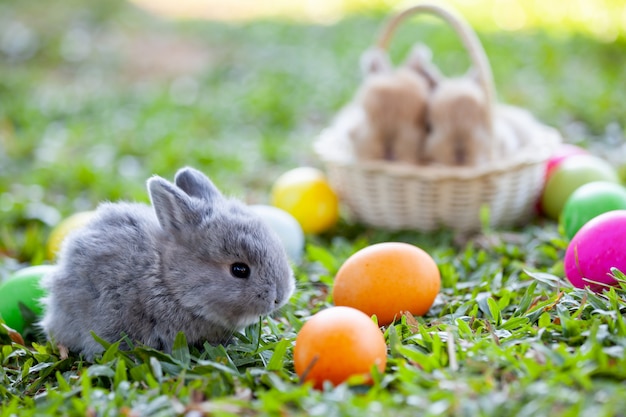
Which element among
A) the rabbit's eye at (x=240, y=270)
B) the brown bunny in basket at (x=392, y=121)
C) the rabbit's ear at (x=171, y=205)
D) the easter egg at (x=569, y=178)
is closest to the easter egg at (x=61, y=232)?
the rabbit's ear at (x=171, y=205)

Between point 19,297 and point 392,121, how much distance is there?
247 centimetres

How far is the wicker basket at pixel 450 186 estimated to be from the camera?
422cm

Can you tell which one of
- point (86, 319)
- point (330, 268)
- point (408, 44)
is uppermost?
point (408, 44)

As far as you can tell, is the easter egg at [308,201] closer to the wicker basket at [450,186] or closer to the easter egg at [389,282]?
the wicker basket at [450,186]

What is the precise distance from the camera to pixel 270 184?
5.44m

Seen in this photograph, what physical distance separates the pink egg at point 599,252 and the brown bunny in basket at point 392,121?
1.62m

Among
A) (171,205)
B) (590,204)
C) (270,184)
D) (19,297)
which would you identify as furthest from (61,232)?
(590,204)

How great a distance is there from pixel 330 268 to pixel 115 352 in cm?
137

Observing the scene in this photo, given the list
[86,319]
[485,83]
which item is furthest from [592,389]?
[485,83]

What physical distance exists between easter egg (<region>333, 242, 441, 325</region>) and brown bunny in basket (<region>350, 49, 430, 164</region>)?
155 cm

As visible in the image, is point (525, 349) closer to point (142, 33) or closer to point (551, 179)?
point (551, 179)

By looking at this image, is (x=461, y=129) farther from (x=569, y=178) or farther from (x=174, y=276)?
(x=174, y=276)

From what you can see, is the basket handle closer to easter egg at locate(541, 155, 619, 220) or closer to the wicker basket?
the wicker basket

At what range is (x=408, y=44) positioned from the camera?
27.1 feet
